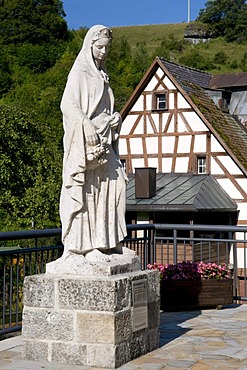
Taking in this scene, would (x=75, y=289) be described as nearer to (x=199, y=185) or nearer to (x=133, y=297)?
(x=133, y=297)

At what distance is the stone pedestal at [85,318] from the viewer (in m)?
5.59

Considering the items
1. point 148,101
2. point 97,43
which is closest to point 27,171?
point 148,101

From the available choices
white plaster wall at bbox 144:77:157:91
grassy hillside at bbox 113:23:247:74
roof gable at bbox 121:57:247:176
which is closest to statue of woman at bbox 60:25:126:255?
roof gable at bbox 121:57:247:176

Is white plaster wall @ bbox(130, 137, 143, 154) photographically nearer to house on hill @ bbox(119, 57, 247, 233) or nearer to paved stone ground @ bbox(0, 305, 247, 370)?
house on hill @ bbox(119, 57, 247, 233)

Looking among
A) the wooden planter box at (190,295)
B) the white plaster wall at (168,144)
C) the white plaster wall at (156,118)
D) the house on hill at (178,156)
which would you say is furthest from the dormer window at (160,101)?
the wooden planter box at (190,295)

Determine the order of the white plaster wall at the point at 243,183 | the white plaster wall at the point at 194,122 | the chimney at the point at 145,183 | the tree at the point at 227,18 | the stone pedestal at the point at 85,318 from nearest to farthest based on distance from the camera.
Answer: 1. the stone pedestal at the point at 85,318
2. the white plaster wall at the point at 243,183
3. the chimney at the point at 145,183
4. the white plaster wall at the point at 194,122
5. the tree at the point at 227,18

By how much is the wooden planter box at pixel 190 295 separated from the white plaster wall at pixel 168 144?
18317 millimetres

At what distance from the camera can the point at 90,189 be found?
19.5ft

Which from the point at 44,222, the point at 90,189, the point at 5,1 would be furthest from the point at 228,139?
the point at 5,1

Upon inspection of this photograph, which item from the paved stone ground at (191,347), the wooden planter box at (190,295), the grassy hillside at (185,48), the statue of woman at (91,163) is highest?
the grassy hillside at (185,48)

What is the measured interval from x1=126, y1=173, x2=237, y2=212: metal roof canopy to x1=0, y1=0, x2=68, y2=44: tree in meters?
51.7

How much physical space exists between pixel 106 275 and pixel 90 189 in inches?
28.6

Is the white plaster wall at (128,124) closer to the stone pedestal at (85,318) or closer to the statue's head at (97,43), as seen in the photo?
the statue's head at (97,43)

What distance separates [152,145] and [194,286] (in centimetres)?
1879
